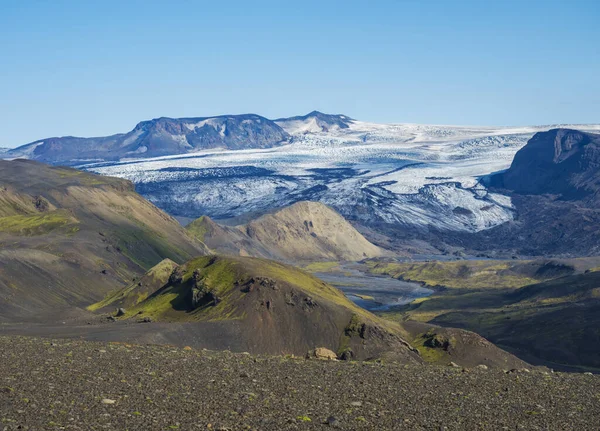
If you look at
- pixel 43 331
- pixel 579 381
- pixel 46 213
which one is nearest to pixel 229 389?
pixel 579 381

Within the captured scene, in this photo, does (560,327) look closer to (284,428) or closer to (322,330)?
(322,330)

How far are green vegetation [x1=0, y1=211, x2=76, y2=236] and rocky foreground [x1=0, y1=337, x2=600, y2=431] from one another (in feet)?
432

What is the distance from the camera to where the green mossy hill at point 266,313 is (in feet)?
278

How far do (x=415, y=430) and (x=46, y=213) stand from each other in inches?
6530

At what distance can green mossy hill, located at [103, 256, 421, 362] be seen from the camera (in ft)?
278

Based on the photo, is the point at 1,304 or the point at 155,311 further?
the point at 1,304

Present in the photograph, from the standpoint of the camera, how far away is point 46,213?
601 feet

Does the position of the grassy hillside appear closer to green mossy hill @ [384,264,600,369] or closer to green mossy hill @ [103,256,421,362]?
green mossy hill @ [384,264,600,369]

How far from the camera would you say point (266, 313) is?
87.5 metres

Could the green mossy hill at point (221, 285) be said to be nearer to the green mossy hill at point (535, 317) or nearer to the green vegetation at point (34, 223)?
the green mossy hill at point (535, 317)

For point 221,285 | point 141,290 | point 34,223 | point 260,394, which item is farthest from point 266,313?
point 34,223

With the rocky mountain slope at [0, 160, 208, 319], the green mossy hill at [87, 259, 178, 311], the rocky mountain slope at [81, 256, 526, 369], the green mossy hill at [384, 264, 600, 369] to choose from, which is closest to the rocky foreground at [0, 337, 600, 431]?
the rocky mountain slope at [81, 256, 526, 369]

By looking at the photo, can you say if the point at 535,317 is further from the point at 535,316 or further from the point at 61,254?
the point at 61,254

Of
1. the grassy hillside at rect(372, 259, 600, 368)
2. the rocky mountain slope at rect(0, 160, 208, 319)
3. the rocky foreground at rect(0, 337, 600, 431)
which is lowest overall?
the grassy hillside at rect(372, 259, 600, 368)
